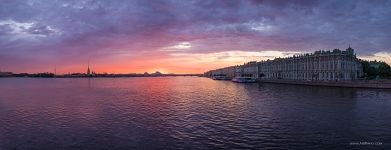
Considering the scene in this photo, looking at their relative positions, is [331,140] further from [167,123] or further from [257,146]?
[167,123]

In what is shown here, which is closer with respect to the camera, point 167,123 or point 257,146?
point 257,146

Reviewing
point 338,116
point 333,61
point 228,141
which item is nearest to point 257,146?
point 228,141

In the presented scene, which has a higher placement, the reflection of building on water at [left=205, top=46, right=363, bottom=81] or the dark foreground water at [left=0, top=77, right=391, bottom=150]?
the reflection of building on water at [left=205, top=46, right=363, bottom=81]

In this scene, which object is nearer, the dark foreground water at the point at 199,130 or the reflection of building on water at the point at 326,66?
the dark foreground water at the point at 199,130

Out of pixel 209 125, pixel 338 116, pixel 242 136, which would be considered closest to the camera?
pixel 242 136

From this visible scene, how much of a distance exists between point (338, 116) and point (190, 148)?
68.5 feet

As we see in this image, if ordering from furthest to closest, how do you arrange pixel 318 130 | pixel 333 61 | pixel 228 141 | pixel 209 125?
pixel 333 61 → pixel 209 125 → pixel 318 130 → pixel 228 141

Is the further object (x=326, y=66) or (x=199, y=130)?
(x=326, y=66)

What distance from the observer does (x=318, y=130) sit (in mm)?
28328

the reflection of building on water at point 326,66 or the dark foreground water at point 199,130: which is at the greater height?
the reflection of building on water at point 326,66

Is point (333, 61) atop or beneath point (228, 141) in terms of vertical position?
atop

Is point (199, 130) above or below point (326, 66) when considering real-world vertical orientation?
below

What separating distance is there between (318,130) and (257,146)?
7.99 m

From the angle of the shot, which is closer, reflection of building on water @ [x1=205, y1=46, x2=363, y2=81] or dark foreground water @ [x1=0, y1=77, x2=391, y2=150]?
dark foreground water @ [x1=0, y1=77, x2=391, y2=150]
